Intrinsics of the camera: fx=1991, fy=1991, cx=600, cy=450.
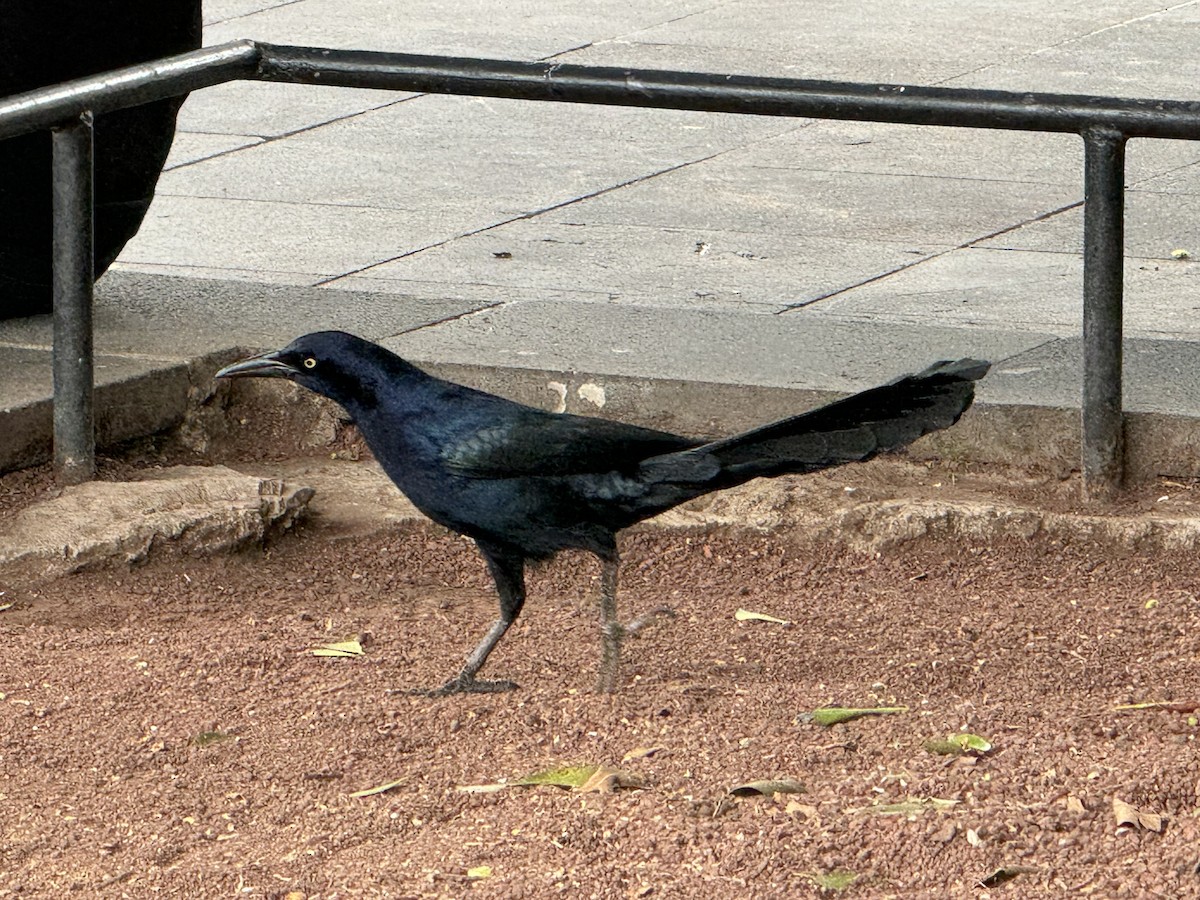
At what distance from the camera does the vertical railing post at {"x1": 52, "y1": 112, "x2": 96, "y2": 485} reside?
4824 millimetres

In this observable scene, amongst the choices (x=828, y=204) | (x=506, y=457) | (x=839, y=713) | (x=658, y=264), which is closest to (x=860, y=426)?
(x=839, y=713)

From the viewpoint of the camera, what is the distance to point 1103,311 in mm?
4848

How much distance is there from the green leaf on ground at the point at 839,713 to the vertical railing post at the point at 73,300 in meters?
2.11

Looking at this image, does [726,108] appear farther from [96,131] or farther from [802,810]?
[802,810]

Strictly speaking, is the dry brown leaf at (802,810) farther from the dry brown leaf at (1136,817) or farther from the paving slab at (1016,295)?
the paving slab at (1016,295)

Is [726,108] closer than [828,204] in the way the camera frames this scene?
Yes

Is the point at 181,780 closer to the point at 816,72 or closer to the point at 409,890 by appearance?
the point at 409,890

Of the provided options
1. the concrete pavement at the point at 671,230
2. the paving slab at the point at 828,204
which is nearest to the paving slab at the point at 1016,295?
the concrete pavement at the point at 671,230

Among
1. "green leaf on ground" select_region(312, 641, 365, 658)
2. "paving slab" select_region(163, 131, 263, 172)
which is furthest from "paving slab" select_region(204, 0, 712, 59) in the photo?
"green leaf on ground" select_region(312, 641, 365, 658)

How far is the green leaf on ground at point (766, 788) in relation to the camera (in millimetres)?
3496

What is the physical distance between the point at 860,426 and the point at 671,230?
4410 millimetres

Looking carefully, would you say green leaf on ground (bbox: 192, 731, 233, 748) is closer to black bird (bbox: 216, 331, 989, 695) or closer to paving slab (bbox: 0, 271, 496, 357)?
black bird (bbox: 216, 331, 989, 695)

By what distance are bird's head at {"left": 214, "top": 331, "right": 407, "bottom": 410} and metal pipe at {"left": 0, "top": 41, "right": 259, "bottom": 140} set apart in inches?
39.9

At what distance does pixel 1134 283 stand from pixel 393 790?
446 cm
